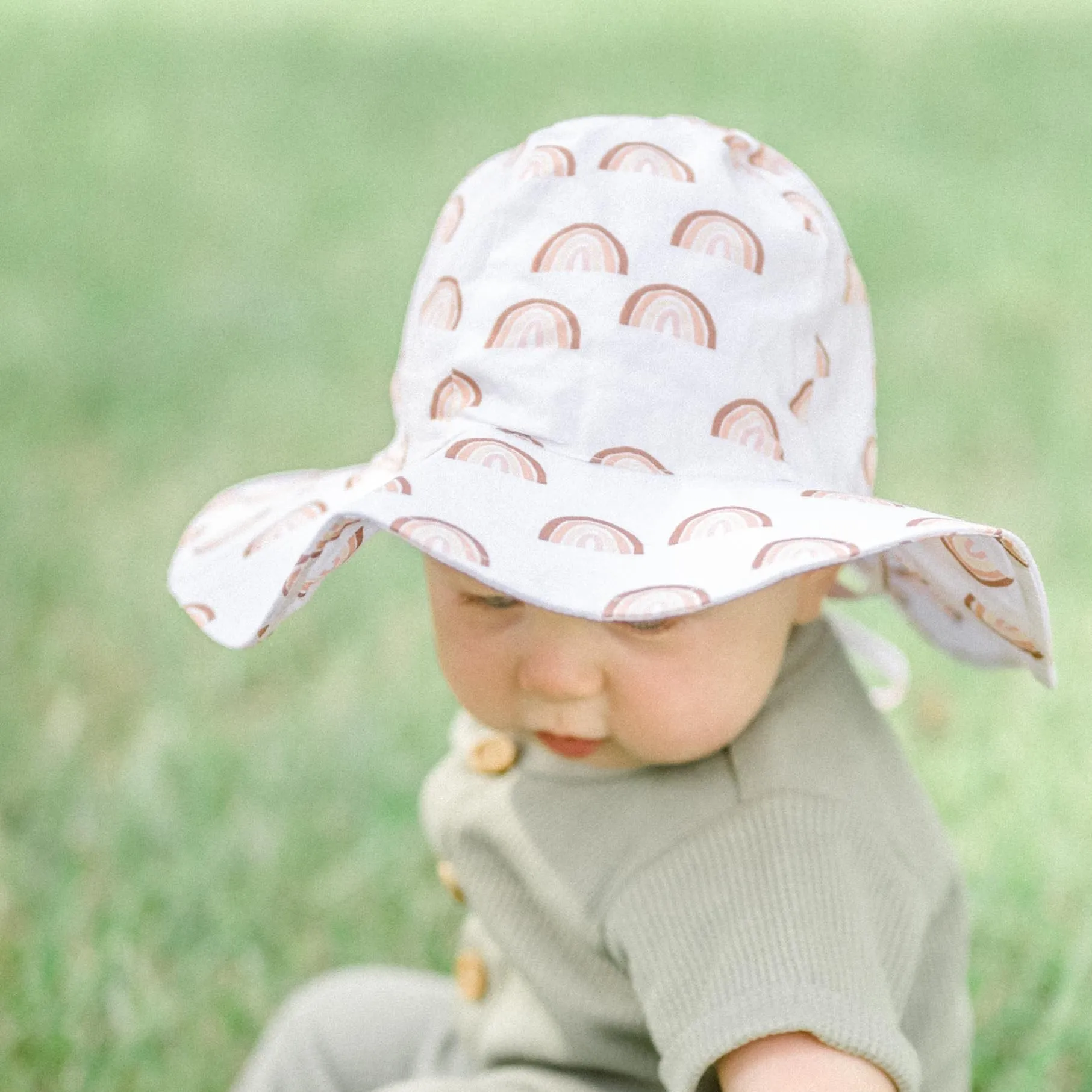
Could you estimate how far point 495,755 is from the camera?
1.38m

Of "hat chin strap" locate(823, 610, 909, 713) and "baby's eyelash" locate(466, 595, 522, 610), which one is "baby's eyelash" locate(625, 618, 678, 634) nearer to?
"baby's eyelash" locate(466, 595, 522, 610)

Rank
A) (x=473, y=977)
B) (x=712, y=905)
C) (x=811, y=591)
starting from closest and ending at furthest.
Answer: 1. (x=712, y=905)
2. (x=811, y=591)
3. (x=473, y=977)

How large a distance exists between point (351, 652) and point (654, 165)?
122cm

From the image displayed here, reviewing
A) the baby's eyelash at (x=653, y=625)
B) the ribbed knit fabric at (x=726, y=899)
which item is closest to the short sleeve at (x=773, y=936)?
the ribbed knit fabric at (x=726, y=899)

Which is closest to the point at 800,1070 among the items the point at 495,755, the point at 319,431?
the point at 495,755

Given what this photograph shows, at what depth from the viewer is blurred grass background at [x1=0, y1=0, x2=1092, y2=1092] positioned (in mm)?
1789

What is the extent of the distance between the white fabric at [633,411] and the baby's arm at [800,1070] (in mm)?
297

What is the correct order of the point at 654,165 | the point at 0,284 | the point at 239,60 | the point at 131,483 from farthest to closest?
the point at 239,60
the point at 0,284
the point at 131,483
the point at 654,165

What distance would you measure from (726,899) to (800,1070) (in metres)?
0.13

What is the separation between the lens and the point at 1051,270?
3605 millimetres

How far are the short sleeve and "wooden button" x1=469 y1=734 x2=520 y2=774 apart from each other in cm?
19

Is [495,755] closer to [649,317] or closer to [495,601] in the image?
[495,601]

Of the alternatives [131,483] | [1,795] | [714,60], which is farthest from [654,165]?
[714,60]

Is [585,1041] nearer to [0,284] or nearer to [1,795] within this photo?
[1,795]
